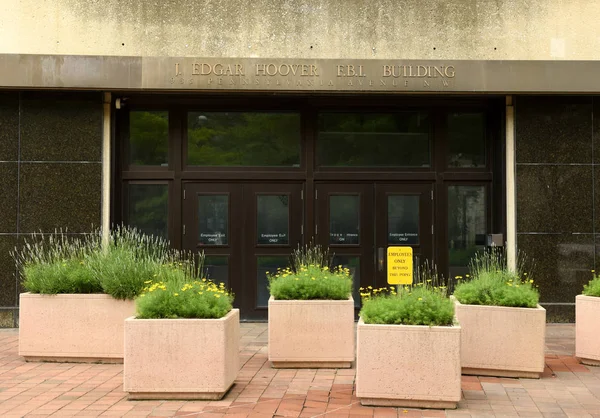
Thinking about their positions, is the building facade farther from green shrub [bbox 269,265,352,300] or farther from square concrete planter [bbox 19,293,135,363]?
green shrub [bbox 269,265,352,300]

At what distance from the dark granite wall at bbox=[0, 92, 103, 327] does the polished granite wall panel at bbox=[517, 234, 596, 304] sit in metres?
7.34

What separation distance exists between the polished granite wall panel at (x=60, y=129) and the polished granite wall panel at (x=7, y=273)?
1.42 metres

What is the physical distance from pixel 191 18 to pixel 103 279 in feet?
17.9

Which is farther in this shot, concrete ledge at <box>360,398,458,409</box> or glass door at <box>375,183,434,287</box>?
glass door at <box>375,183,434,287</box>

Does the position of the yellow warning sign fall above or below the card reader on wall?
below

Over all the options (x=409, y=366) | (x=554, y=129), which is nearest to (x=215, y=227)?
(x=554, y=129)

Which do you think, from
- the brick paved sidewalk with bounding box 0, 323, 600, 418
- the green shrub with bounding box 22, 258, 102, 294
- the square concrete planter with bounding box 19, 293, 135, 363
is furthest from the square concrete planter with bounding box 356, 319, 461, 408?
the green shrub with bounding box 22, 258, 102, 294

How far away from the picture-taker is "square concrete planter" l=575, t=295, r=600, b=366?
1008 cm

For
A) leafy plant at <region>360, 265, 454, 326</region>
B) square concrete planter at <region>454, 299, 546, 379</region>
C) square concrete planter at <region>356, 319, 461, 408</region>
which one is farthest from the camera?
square concrete planter at <region>454, 299, 546, 379</region>

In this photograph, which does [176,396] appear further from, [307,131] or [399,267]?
[307,131]

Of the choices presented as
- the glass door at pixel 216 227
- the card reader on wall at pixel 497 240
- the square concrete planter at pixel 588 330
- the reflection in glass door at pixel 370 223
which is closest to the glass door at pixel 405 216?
the reflection in glass door at pixel 370 223

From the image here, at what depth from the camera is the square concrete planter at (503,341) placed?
9.36 m

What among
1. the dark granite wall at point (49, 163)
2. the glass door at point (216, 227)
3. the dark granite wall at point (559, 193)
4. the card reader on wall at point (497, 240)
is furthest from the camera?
the glass door at point (216, 227)

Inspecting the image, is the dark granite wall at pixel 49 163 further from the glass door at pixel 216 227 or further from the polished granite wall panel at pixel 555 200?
the polished granite wall panel at pixel 555 200
